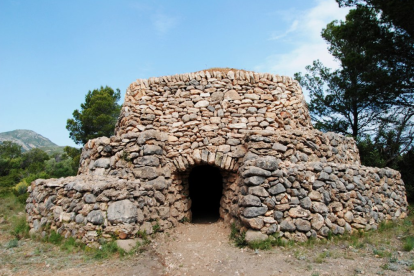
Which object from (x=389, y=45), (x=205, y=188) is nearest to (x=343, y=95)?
(x=389, y=45)

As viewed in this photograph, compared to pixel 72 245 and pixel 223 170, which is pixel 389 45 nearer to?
pixel 223 170

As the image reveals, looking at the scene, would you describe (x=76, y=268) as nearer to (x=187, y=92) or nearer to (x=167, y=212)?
(x=167, y=212)

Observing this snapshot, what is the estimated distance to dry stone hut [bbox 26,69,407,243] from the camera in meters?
5.79

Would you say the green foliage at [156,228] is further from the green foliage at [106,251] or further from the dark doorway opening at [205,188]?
the dark doorway opening at [205,188]

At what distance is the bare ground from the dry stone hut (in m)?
0.50

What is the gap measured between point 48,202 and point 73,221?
3.01ft

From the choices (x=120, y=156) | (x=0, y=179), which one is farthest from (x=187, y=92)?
(x=0, y=179)

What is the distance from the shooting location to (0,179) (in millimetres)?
17469

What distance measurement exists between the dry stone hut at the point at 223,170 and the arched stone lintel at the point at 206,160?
0.03 m

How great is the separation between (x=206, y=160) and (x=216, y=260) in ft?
8.66

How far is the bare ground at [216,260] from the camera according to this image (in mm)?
4543

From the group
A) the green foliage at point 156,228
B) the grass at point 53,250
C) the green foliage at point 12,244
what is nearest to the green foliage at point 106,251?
the grass at point 53,250

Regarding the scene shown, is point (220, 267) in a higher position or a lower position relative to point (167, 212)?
lower

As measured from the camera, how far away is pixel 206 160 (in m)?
7.18
